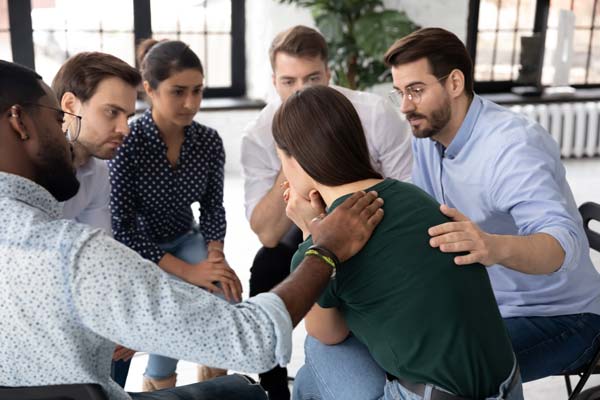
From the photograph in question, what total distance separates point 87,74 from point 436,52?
1.09 metres

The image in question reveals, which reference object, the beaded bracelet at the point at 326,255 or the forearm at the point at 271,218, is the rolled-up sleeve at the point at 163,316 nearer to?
the beaded bracelet at the point at 326,255

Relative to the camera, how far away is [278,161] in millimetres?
2822

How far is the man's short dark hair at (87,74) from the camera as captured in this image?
2383 mm

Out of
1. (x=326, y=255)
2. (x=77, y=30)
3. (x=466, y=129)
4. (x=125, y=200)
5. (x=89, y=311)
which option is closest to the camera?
(x=89, y=311)

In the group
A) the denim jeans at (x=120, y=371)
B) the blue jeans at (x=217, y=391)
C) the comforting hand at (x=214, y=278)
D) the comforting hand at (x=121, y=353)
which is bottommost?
the denim jeans at (x=120, y=371)

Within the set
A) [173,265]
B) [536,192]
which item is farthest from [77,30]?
[536,192]

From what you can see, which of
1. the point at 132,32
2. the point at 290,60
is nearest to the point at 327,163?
the point at 290,60

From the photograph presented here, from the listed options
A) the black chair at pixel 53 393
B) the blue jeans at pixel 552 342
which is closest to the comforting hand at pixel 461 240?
the blue jeans at pixel 552 342

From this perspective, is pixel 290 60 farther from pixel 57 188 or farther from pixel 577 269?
pixel 57 188

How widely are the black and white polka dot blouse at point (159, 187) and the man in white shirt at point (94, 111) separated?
0.25m

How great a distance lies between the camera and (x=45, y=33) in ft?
20.9

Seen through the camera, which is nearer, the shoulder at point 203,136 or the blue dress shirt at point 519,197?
the blue dress shirt at point 519,197

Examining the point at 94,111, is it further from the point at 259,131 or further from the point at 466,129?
the point at 466,129

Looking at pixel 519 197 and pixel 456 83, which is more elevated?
pixel 456 83
